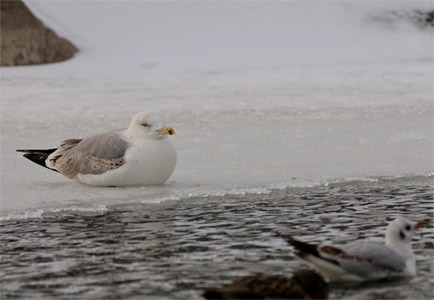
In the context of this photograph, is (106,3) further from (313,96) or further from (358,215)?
(358,215)

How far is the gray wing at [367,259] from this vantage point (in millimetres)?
5027

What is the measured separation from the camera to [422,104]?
1123 cm

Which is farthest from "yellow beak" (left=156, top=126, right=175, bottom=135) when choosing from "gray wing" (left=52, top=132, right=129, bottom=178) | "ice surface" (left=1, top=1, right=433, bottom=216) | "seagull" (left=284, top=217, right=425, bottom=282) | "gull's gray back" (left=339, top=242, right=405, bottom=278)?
"gull's gray back" (left=339, top=242, right=405, bottom=278)

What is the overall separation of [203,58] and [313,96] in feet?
8.46

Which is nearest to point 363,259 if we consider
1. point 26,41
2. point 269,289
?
point 269,289

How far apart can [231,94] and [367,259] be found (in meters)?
7.06

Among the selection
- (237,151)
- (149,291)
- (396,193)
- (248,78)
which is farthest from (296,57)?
(149,291)

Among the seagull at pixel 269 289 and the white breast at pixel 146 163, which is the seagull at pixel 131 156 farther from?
the seagull at pixel 269 289

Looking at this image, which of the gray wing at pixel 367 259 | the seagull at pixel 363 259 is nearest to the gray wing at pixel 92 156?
the seagull at pixel 363 259

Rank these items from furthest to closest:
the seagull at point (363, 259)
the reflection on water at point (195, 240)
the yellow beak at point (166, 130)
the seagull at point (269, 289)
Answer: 1. the yellow beak at point (166, 130)
2. the reflection on water at point (195, 240)
3. the seagull at point (363, 259)
4. the seagull at point (269, 289)

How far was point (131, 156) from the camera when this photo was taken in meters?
7.57

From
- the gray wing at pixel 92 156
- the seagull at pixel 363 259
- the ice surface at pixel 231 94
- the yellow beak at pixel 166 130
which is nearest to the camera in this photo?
the seagull at pixel 363 259

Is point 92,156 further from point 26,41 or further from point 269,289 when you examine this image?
point 26,41

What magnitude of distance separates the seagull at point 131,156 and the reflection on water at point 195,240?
1.45 ft
